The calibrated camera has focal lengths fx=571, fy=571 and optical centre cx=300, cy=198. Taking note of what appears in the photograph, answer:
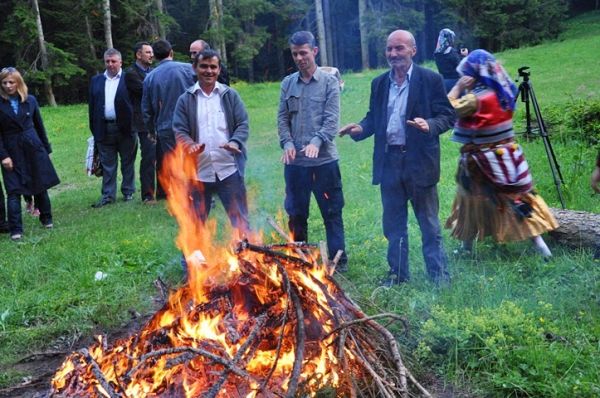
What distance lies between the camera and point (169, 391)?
10.2 ft

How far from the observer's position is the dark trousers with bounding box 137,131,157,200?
8.94 metres

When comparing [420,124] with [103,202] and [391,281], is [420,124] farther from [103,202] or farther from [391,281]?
[103,202]

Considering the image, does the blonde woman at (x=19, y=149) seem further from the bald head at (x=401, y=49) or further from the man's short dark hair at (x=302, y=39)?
the bald head at (x=401, y=49)

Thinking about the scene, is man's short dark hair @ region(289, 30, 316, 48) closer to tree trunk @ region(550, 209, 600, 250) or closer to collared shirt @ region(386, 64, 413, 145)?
collared shirt @ region(386, 64, 413, 145)

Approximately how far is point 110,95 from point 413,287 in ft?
19.9

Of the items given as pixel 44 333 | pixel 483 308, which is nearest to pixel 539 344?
pixel 483 308

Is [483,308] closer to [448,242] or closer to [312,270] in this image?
→ [312,270]

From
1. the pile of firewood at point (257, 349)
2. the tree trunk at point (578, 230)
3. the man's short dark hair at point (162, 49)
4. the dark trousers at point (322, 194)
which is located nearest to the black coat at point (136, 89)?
the man's short dark hair at point (162, 49)

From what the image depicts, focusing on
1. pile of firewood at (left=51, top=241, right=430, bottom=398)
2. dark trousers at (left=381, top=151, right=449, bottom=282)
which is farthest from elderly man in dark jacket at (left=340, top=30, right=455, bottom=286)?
pile of firewood at (left=51, top=241, right=430, bottom=398)

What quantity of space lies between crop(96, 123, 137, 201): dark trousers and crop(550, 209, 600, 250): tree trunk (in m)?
6.39

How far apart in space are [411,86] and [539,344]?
224 cm

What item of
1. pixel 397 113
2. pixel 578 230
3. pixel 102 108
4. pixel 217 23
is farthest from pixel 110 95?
pixel 217 23

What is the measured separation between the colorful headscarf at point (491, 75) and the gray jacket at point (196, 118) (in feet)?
6.78

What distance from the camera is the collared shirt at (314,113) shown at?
524 centimetres
